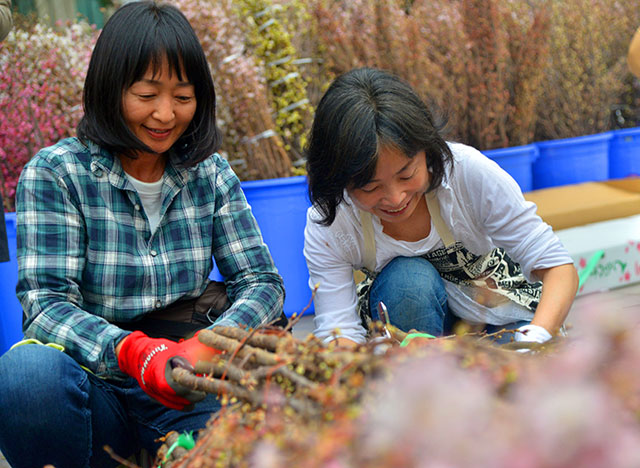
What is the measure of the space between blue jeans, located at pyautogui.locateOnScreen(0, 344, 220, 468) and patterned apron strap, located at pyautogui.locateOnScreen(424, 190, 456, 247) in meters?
0.71

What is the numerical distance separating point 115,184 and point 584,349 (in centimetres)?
118

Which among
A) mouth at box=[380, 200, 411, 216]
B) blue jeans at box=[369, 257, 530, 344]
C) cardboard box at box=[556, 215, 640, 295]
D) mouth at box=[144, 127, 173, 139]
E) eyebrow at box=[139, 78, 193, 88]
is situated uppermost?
eyebrow at box=[139, 78, 193, 88]

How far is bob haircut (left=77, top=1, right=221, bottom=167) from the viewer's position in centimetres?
141

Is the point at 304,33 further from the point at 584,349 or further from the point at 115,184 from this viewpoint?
the point at 584,349

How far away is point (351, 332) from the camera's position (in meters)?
1.63

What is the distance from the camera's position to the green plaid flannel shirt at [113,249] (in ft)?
4.52

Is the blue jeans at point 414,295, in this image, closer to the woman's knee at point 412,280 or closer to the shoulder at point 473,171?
the woman's knee at point 412,280

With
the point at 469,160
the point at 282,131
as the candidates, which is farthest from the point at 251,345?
the point at 282,131

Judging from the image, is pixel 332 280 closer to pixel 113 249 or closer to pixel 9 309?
pixel 113 249

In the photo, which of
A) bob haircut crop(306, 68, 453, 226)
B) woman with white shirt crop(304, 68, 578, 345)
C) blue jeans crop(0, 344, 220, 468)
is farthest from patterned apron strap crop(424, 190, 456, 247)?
blue jeans crop(0, 344, 220, 468)

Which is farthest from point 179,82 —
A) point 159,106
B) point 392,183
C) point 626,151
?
point 626,151

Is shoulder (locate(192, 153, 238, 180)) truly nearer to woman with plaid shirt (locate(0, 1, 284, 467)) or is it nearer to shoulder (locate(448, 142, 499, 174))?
woman with plaid shirt (locate(0, 1, 284, 467))

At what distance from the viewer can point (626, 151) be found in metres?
3.88

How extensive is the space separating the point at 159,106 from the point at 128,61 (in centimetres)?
11
